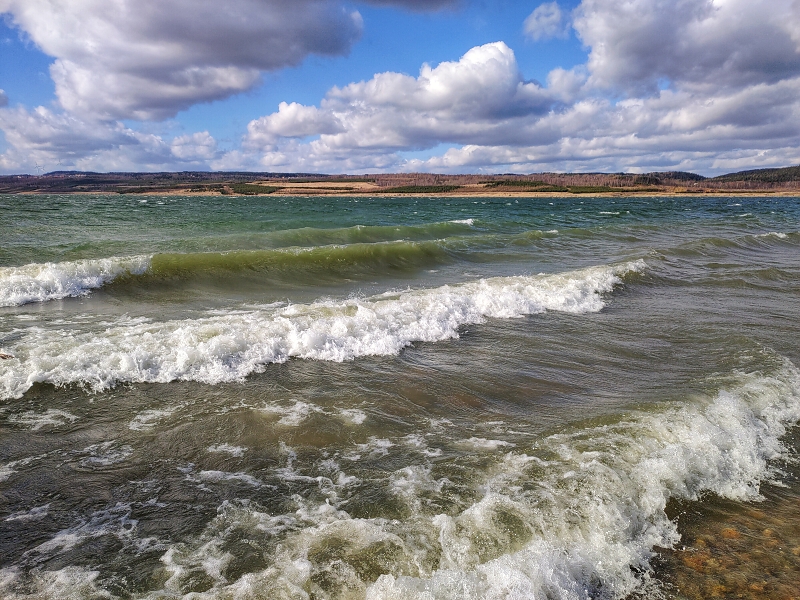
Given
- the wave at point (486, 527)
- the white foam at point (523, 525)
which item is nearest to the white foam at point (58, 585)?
the wave at point (486, 527)

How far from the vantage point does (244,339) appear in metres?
7.66

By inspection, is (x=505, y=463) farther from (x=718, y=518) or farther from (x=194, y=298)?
(x=194, y=298)

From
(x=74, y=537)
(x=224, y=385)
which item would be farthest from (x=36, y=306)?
(x=74, y=537)

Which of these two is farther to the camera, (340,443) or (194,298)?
(194,298)

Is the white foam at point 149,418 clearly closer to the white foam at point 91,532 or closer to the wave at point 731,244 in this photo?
the white foam at point 91,532

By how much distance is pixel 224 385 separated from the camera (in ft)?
21.4

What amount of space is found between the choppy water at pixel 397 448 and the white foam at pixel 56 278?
1.63ft

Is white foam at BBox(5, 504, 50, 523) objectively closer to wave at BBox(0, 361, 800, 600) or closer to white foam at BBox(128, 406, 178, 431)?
wave at BBox(0, 361, 800, 600)

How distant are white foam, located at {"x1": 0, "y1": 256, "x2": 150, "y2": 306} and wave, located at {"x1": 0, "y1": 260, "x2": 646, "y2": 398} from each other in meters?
4.14

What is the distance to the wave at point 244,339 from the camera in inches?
259

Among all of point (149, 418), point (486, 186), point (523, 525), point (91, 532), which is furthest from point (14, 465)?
point (486, 186)

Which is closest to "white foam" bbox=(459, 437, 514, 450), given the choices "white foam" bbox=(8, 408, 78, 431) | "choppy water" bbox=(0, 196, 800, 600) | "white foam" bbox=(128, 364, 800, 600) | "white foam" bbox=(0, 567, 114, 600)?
"choppy water" bbox=(0, 196, 800, 600)

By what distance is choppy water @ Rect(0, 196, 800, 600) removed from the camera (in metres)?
3.25

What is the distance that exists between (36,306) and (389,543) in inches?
472
